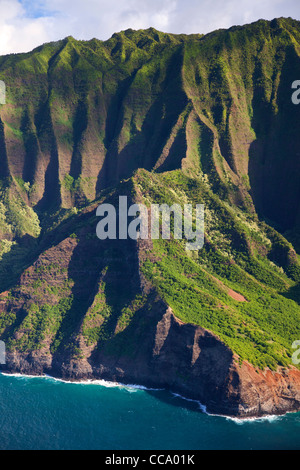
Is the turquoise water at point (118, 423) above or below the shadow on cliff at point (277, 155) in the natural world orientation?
below

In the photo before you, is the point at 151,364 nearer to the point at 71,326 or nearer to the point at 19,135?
the point at 71,326

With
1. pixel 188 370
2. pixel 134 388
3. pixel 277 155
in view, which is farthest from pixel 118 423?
pixel 277 155

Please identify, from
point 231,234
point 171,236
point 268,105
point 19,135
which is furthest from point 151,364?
point 19,135
